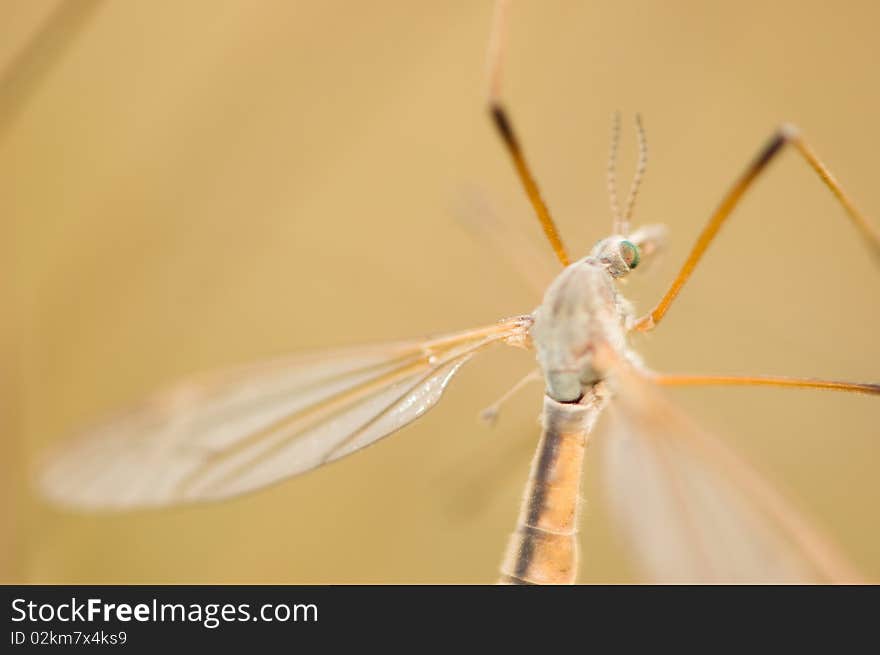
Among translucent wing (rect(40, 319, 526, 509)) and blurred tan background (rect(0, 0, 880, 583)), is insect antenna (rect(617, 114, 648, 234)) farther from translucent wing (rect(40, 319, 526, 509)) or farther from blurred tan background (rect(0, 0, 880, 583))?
blurred tan background (rect(0, 0, 880, 583))

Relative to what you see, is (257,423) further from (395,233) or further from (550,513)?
(395,233)

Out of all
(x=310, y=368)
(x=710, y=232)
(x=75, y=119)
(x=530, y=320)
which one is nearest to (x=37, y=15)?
(x=75, y=119)

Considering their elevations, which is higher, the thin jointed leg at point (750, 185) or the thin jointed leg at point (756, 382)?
the thin jointed leg at point (750, 185)

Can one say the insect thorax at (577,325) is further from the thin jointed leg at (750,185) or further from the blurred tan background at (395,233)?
the blurred tan background at (395,233)

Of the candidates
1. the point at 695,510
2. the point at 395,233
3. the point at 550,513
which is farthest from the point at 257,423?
the point at 395,233

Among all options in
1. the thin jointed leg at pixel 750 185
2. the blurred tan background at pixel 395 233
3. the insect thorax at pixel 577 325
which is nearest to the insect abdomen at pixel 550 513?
the insect thorax at pixel 577 325

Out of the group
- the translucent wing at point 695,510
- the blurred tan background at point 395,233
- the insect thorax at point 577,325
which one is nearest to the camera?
the translucent wing at point 695,510
